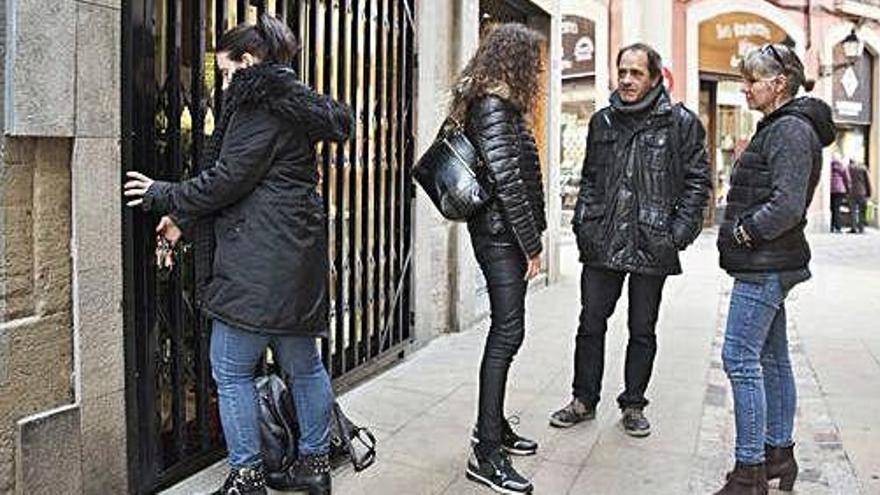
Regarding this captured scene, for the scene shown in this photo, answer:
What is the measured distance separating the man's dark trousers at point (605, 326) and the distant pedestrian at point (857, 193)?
59.4 feet

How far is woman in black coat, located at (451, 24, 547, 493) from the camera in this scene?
388 centimetres

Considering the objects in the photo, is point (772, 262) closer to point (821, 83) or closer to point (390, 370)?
point (390, 370)

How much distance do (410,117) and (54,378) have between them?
380cm

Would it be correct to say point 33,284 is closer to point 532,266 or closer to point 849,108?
point 532,266

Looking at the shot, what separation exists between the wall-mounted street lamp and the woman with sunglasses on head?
1860cm

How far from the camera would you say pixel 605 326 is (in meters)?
4.92

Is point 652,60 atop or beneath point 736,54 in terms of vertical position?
beneath

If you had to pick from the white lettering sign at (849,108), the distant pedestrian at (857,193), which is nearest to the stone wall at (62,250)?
the distant pedestrian at (857,193)

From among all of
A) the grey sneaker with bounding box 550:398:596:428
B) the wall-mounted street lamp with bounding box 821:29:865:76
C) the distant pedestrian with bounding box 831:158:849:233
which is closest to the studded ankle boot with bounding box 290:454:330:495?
the grey sneaker with bounding box 550:398:596:428

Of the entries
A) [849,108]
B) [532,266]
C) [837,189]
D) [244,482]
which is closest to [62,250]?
[244,482]

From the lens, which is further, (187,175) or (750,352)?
(187,175)

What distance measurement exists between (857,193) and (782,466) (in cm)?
1890

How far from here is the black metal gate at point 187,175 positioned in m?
3.64

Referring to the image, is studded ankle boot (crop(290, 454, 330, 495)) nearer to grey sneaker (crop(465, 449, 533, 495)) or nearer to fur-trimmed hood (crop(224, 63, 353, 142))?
grey sneaker (crop(465, 449, 533, 495))
